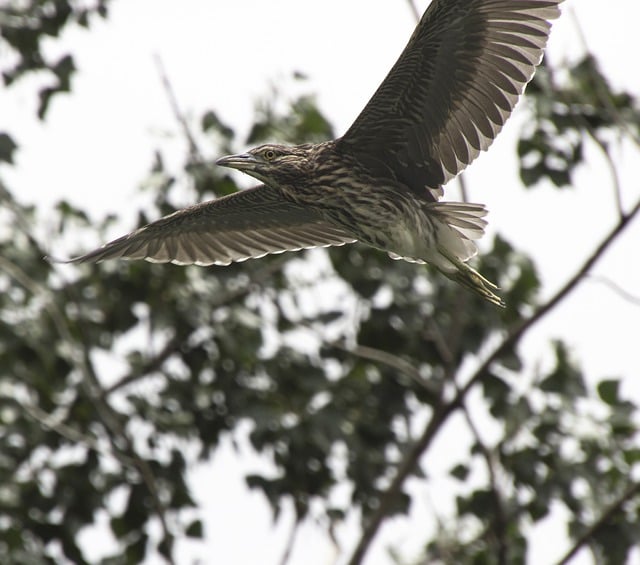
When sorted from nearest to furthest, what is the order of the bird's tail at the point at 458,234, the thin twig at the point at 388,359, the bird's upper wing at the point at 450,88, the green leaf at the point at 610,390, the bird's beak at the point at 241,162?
the bird's upper wing at the point at 450,88 < the bird's tail at the point at 458,234 < the bird's beak at the point at 241,162 < the green leaf at the point at 610,390 < the thin twig at the point at 388,359

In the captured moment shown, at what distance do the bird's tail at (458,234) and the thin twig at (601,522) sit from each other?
1.18m

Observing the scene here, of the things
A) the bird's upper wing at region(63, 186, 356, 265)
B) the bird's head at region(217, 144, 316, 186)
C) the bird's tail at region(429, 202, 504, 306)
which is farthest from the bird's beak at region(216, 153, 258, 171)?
the bird's tail at region(429, 202, 504, 306)

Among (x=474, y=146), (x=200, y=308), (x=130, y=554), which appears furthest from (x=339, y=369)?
(x=474, y=146)

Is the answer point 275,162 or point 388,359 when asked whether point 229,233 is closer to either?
point 275,162

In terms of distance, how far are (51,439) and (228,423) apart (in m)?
0.87

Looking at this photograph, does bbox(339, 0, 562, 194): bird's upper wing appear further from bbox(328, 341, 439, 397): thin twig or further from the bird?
bbox(328, 341, 439, 397): thin twig

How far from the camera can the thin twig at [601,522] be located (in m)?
6.68

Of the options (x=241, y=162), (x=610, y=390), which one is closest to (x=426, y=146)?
(x=241, y=162)

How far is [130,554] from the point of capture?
24.0 feet

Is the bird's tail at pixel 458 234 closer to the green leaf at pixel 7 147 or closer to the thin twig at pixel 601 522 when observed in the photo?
the thin twig at pixel 601 522

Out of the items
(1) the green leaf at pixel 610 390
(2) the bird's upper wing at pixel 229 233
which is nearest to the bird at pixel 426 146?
(2) the bird's upper wing at pixel 229 233

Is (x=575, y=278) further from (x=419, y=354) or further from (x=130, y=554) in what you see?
(x=130, y=554)

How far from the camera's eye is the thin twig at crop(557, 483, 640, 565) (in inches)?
263

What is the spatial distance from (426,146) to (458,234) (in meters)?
0.39
